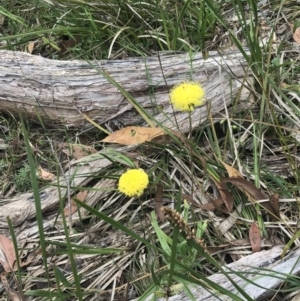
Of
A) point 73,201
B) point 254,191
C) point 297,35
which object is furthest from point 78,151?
point 297,35

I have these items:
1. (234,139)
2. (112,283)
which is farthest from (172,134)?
(112,283)

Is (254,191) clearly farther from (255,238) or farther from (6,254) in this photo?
(6,254)

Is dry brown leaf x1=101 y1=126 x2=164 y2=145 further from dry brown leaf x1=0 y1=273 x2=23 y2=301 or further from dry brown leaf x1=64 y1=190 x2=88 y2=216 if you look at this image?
dry brown leaf x1=0 y1=273 x2=23 y2=301

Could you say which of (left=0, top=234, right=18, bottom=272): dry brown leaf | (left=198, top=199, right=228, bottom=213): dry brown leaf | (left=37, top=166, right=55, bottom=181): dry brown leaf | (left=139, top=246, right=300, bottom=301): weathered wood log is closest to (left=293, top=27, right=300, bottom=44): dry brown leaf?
(left=198, top=199, right=228, bottom=213): dry brown leaf

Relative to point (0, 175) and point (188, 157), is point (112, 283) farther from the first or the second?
point (0, 175)

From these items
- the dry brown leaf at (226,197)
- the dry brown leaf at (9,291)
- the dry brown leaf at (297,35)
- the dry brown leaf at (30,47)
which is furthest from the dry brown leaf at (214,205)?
the dry brown leaf at (30,47)

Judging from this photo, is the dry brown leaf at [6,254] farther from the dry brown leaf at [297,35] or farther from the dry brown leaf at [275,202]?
the dry brown leaf at [297,35]
